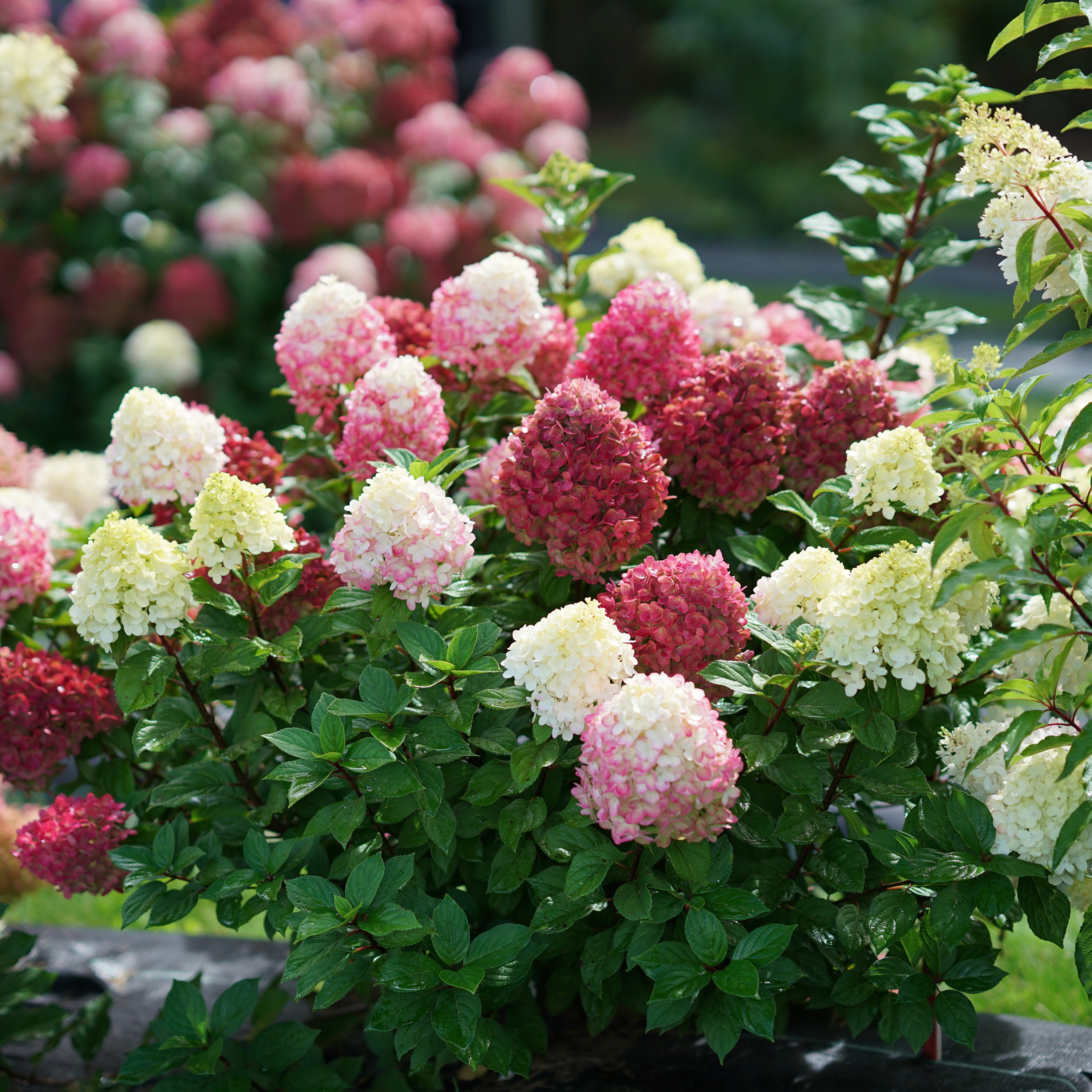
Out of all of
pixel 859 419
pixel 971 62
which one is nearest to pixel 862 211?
pixel 971 62

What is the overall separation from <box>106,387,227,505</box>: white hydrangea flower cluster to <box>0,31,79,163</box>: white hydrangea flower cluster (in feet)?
3.99

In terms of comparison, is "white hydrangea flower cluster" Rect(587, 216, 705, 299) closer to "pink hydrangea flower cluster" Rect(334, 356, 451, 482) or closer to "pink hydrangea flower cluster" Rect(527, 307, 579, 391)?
"pink hydrangea flower cluster" Rect(527, 307, 579, 391)

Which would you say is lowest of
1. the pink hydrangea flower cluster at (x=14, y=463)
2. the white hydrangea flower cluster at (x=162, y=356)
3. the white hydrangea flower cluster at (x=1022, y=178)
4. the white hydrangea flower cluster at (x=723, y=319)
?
the white hydrangea flower cluster at (x=162, y=356)

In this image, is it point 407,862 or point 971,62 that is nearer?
point 407,862

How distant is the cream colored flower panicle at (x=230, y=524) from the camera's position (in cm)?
138

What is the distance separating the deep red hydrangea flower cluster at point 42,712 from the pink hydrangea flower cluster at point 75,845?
0.07 meters

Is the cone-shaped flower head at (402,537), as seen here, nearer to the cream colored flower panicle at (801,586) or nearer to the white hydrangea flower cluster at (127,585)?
the white hydrangea flower cluster at (127,585)

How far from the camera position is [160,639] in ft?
5.09

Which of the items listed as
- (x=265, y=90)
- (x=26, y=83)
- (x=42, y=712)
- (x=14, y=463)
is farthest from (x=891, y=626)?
(x=265, y=90)

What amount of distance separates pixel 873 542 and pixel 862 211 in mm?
10359

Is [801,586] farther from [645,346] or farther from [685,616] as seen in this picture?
[645,346]

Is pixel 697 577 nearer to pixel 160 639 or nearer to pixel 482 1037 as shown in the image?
pixel 482 1037

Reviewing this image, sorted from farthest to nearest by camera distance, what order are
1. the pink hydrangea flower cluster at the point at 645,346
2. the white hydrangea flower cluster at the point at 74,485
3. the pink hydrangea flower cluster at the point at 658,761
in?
1. the white hydrangea flower cluster at the point at 74,485
2. the pink hydrangea flower cluster at the point at 645,346
3. the pink hydrangea flower cluster at the point at 658,761

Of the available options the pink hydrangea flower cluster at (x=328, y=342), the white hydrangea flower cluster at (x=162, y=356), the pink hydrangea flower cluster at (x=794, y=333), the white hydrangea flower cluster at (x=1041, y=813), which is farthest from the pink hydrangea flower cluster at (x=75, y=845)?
the white hydrangea flower cluster at (x=162, y=356)
